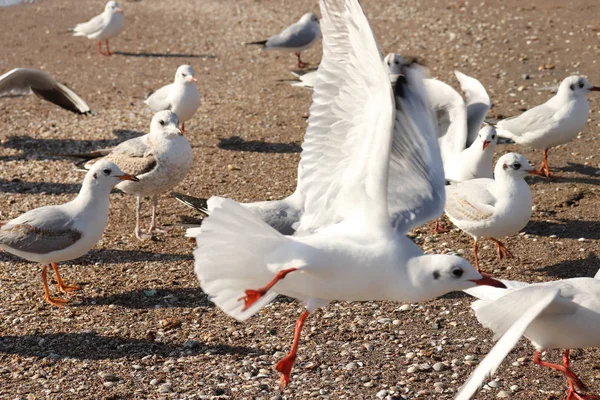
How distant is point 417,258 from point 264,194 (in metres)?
3.75

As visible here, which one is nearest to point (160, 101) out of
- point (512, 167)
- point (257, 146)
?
point (257, 146)

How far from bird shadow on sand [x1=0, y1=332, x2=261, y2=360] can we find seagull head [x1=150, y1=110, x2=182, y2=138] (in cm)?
226

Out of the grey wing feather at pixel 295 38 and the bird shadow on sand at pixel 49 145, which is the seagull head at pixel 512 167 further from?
the grey wing feather at pixel 295 38

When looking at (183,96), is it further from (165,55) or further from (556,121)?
(165,55)

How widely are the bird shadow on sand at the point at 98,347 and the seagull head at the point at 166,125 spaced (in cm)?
226

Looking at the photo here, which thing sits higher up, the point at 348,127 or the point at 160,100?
the point at 348,127

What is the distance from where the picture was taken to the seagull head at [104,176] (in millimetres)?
5746

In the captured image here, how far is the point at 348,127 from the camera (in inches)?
157

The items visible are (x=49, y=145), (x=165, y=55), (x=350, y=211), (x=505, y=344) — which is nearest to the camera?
(x=505, y=344)

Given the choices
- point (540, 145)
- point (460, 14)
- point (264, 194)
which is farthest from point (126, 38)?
point (540, 145)

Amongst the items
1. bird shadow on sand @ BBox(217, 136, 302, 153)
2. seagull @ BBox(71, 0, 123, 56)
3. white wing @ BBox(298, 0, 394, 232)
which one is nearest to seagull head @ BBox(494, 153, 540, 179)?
white wing @ BBox(298, 0, 394, 232)

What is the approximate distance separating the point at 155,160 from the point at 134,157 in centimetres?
23

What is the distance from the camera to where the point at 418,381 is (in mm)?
4480

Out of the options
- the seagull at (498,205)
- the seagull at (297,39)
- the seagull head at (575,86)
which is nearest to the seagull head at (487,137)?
the seagull at (498,205)
